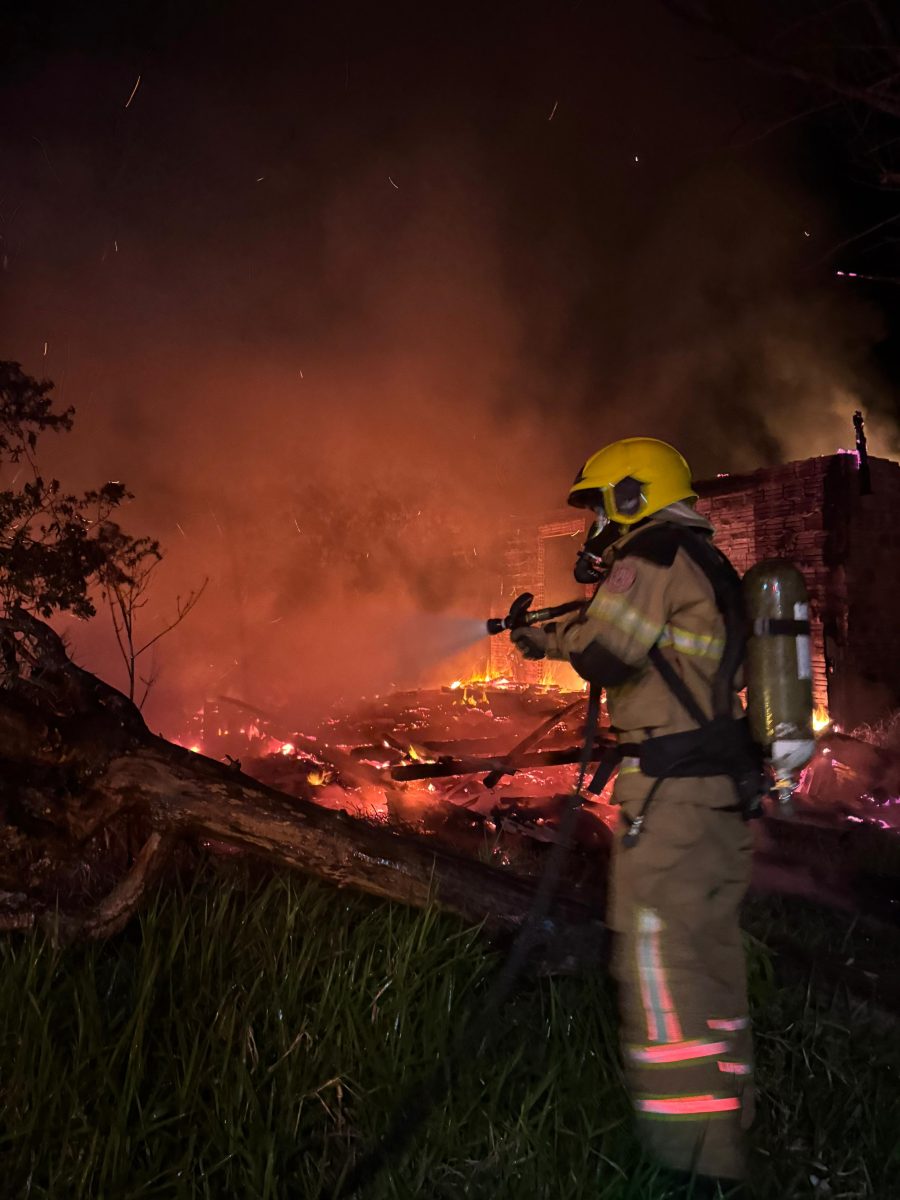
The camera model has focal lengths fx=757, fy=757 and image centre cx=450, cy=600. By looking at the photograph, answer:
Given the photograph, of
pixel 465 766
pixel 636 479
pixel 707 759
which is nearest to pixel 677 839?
pixel 707 759

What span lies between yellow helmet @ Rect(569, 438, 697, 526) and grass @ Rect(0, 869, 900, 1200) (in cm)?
154

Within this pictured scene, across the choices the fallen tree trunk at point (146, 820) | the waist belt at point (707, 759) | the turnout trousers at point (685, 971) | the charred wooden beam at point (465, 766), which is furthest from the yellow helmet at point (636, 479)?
the charred wooden beam at point (465, 766)

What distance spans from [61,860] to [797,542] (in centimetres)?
1050

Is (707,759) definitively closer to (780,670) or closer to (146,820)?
(780,670)

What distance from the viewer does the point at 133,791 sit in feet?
8.89

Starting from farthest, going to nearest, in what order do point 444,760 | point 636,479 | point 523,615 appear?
point 444,760
point 523,615
point 636,479

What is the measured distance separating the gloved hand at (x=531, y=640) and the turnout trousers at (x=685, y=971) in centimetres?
50

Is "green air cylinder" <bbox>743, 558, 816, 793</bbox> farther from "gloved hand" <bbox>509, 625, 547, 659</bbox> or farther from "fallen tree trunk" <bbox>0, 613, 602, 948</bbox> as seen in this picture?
"fallen tree trunk" <bbox>0, 613, 602, 948</bbox>

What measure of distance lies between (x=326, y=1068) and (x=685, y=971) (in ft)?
3.43

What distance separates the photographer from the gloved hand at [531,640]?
2529mm

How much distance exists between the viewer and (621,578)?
7.33ft

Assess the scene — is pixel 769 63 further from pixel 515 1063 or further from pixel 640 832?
pixel 515 1063

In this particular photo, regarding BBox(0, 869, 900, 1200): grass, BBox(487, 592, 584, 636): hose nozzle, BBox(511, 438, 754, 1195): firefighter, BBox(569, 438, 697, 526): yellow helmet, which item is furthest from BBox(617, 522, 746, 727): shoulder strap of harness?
BBox(0, 869, 900, 1200): grass

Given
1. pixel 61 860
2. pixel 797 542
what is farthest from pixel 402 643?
pixel 61 860
